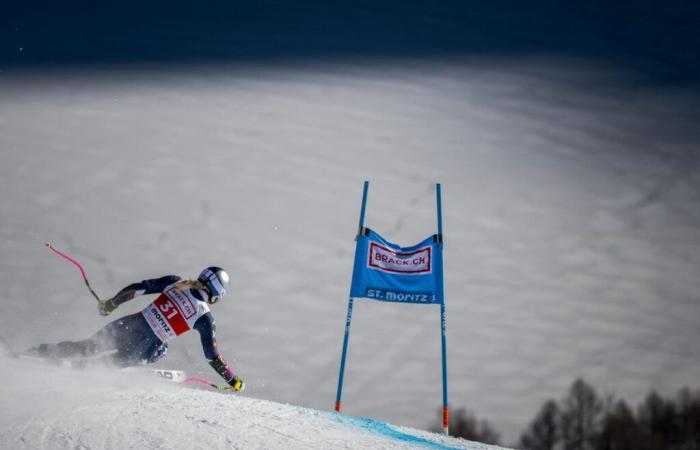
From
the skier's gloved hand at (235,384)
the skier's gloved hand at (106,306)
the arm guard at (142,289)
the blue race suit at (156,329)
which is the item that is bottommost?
the skier's gloved hand at (235,384)

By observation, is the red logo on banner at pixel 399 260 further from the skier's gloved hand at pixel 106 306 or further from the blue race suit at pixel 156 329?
the skier's gloved hand at pixel 106 306

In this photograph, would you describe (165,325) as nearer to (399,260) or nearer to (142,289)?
(142,289)

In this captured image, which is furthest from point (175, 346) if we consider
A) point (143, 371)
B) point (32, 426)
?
point (32, 426)

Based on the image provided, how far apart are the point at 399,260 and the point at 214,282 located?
2.07 m

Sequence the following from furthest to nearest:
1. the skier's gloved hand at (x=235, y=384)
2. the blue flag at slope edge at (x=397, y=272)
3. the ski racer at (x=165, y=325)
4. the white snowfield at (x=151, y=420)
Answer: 1. the blue flag at slope edge at (x=397, y=272)
2. the skier's gloved hand at (x=235, y=384)
3. the ski racer at (x=165, y=325)
4. the white snowfield at (x=151, y=420)

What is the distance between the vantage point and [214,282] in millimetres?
5121

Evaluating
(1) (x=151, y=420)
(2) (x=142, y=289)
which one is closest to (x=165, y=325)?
(2) (x=142, y=289)

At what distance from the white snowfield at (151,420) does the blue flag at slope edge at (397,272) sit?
1.72 m

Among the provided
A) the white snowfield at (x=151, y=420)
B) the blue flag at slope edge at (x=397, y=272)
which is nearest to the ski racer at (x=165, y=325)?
the white snowfield at (x=151, y=420)

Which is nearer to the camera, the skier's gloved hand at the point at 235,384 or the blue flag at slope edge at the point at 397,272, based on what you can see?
the skier's gloved hand at the point at 235,384

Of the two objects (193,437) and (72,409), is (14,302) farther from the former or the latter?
(193,437)

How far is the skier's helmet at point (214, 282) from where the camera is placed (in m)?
5.11

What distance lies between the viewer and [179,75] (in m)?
17.5

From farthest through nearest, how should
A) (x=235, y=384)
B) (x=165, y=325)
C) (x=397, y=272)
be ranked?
(x=397, y=272), (x=235, y=384), (x=165, y=325)
